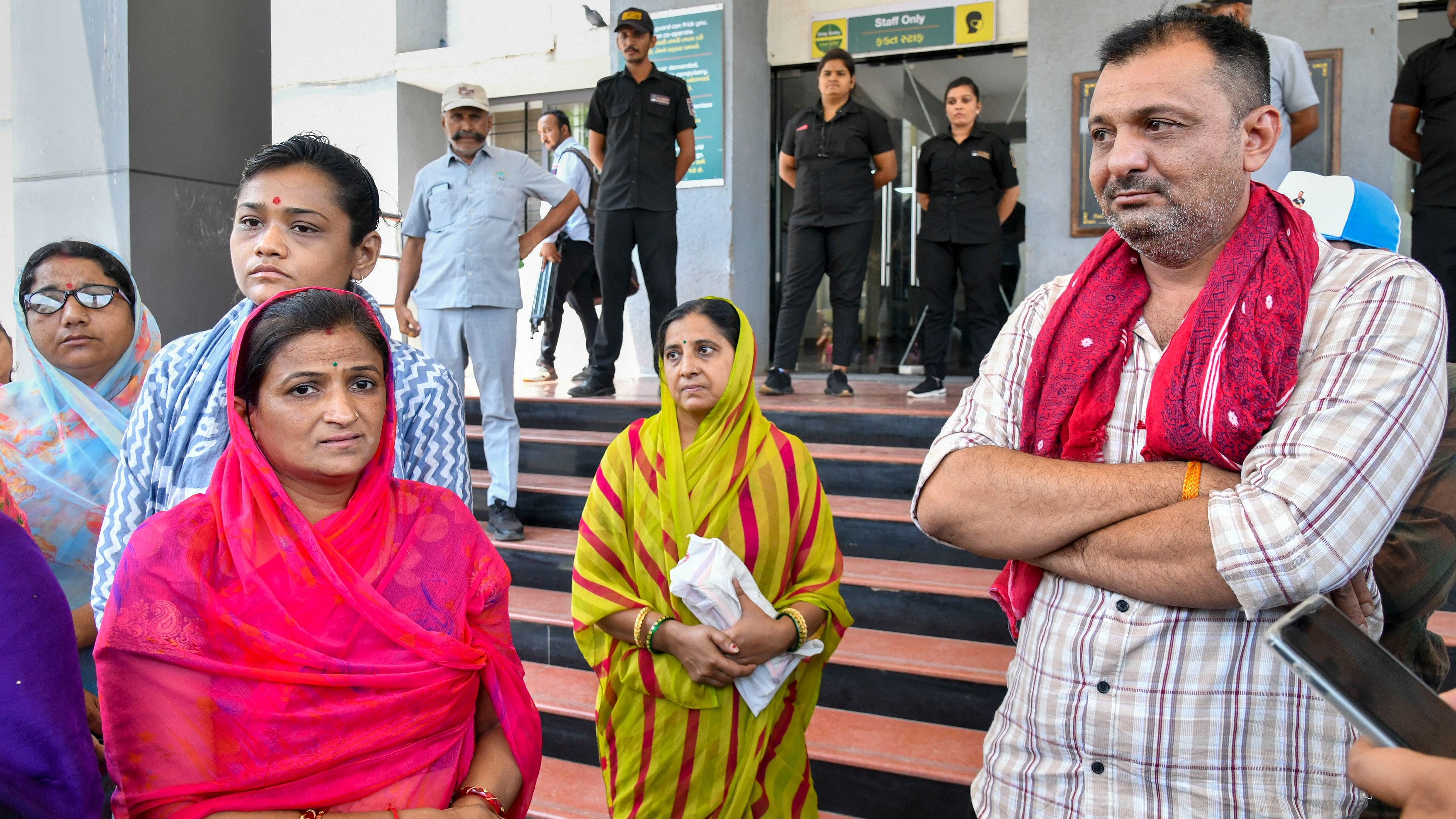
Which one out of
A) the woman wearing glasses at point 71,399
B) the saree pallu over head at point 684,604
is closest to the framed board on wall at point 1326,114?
the saree pallu over head at point 684,604

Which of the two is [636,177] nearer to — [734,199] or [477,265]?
[477,265]

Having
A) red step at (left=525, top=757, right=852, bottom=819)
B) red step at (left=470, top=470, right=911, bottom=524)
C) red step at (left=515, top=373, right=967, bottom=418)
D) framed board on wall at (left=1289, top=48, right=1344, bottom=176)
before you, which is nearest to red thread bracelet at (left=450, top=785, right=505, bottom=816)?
red step at (left=525, top=757, right=852, bottom=819)

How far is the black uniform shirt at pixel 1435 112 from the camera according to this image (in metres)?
4.36

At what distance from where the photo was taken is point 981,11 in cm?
668

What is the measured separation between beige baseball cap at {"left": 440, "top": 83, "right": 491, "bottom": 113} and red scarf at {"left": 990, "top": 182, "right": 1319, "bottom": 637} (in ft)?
11.9

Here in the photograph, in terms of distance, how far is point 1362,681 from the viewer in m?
0.85

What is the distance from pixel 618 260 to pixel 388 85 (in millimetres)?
5555

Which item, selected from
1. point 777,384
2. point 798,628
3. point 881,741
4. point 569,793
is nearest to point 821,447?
point 777,384

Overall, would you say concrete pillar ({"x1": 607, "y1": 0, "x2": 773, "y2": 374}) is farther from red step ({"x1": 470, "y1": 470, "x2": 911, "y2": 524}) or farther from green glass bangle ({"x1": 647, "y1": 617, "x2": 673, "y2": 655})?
green glass bangle ({"x1": 647, "y1": 617, "x2": 673, "y2": 655})

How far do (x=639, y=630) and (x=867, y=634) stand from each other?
4.18 ft

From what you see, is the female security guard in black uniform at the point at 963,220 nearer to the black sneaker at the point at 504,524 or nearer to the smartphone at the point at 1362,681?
the black sneaker at the point at 504,524

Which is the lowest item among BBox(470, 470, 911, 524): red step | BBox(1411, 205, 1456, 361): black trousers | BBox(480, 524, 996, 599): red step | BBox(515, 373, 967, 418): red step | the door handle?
BBox(480, 524, 996, 599): red step

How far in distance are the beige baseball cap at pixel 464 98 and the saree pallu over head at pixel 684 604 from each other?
252 cm

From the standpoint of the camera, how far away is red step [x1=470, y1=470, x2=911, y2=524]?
3859mm
